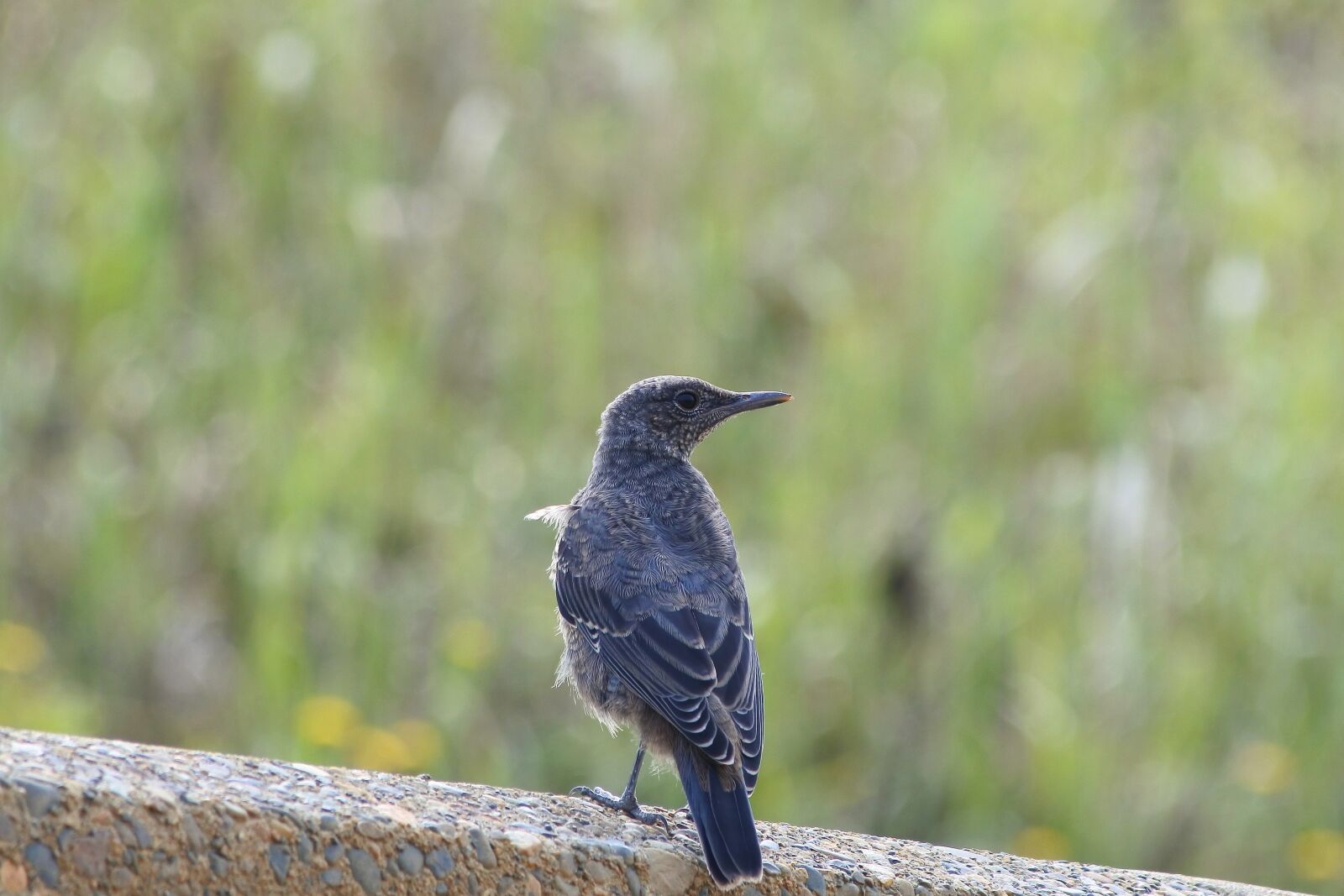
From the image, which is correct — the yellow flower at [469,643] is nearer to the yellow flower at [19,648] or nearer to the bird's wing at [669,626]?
the yellow flower at [19,648]

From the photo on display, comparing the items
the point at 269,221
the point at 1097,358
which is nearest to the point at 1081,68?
the point at 1097,358

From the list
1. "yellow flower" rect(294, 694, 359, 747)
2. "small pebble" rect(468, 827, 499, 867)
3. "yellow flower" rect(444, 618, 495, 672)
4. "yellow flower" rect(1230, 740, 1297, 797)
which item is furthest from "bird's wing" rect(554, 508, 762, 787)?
"yellow flower" rect(1230, 740, 1297, 797)

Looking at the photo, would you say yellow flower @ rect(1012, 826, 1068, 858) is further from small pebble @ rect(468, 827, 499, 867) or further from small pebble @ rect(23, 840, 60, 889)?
small pebble @ rect(23, 840, 60, 889)

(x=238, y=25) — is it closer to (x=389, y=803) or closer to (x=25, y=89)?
(x=25, y=89)

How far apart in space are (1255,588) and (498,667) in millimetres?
2855

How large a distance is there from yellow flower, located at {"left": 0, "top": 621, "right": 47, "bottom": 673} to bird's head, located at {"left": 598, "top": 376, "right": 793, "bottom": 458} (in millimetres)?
2562

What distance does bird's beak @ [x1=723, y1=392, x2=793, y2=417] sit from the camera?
195 inches

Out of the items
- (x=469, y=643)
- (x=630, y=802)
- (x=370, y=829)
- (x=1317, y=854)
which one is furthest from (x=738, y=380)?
(x=370, y=829)

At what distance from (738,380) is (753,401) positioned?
295cm

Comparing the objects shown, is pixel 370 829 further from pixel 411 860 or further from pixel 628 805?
pixel 628 805

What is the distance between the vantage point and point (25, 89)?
8.59 metres

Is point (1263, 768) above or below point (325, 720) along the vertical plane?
above

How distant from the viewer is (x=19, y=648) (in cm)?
661

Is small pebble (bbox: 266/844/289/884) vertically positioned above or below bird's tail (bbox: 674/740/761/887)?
below
